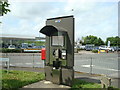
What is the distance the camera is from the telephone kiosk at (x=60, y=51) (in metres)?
5.82

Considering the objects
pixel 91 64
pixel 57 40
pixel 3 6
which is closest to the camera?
pixel 3 6

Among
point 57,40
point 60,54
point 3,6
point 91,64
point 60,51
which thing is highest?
point 3,6

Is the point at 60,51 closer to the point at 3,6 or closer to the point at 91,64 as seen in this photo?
the point at 3,6

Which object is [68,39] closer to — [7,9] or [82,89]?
[82,89]

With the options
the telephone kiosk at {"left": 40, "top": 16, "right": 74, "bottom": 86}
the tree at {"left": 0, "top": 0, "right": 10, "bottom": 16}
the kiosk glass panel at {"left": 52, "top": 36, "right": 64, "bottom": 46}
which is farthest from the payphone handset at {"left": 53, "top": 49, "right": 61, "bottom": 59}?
the tree at {"left": 0, "top": 0, "right": 10, "bottom": 16}

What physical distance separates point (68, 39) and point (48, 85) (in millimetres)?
2055

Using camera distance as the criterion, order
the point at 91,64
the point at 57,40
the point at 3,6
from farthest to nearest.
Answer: the point at 91,64 → the point at 57,40 → the point at 3,6

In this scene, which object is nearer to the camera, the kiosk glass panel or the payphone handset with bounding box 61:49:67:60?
the payphone handset with bounding box 61:49:67:60

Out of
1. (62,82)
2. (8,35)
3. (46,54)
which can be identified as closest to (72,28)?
(46,54)

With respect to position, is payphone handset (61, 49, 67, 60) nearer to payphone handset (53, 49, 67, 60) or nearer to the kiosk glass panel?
payphone handset (53, 49, 67, 60)

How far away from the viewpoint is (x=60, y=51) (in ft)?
19.8

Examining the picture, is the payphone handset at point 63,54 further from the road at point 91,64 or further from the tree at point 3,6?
the road at point 91,64

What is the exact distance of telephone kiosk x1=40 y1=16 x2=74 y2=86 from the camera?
5824mm

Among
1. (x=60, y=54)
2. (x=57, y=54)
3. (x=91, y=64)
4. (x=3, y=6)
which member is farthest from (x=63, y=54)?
(x=91, y=64)
